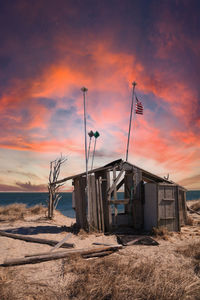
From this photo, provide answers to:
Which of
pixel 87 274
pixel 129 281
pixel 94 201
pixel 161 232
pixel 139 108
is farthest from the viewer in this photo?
pixel 139 108

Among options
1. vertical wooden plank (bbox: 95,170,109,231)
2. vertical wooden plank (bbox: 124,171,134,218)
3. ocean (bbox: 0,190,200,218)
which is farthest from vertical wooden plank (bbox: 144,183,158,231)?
ocean (bbox: 0,190,200,218)

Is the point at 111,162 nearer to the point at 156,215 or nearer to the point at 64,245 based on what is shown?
the point at 156,215

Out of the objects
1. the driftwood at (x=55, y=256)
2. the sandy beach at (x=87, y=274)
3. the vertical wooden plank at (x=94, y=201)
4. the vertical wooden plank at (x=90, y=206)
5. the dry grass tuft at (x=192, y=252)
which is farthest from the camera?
the vertical wooden plank at (x=94, y=201)

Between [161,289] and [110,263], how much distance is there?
206 centimetres

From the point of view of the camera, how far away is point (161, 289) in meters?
4.69

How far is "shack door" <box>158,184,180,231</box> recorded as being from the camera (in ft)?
38.1

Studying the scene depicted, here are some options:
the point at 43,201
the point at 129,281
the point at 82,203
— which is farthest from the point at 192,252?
the point at 43,201

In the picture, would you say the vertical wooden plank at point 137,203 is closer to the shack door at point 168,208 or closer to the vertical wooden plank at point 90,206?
the shack door at point 168,208

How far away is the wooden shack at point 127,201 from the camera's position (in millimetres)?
11672

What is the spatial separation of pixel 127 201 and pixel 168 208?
101 inches

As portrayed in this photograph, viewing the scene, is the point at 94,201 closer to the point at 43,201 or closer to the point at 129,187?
the point at 129,187

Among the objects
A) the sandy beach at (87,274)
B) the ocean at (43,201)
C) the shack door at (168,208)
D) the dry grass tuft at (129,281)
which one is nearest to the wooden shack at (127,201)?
the shack door at (168,208)

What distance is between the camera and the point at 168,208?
11.8 metres

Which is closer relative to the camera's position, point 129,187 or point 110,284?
point 110,284
